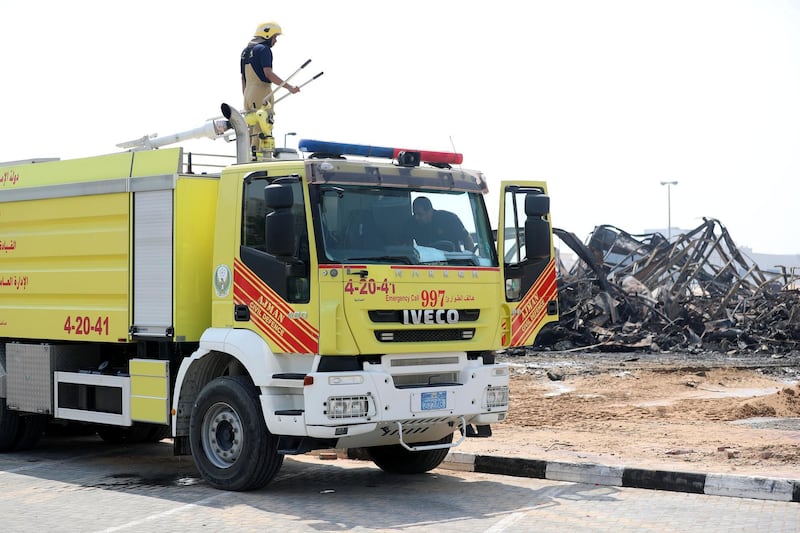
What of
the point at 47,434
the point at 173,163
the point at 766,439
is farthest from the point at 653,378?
the point at 173,163

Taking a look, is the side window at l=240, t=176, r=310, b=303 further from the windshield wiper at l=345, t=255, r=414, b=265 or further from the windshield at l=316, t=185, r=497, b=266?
the windshield wiper at l=345, t=255, r=414, b=265

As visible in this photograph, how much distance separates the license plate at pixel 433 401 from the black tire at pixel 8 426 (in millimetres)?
5615

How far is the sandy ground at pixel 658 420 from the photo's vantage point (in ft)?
34.8

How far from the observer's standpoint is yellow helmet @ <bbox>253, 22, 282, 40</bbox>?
1173cm

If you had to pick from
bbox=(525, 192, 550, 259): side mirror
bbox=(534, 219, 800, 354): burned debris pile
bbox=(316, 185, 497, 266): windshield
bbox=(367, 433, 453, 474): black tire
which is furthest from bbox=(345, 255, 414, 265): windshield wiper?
bbox=(534, 219, 800, 354): burned debris pile

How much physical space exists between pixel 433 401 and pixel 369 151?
93.0 inches

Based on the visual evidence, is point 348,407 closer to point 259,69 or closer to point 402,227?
point 402,227

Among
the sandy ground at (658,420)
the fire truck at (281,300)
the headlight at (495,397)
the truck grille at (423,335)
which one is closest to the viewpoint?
the fire truck at (281,300)

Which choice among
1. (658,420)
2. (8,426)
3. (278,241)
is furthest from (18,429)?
(658,420)

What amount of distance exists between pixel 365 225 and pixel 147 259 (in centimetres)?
239

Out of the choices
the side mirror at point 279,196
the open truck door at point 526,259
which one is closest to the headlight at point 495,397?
the open truck door at point 526,259

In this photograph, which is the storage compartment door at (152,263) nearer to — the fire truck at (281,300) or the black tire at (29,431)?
the fire truck at (281,300)

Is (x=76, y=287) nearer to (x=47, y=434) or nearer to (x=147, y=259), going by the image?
(x=147, y=259)

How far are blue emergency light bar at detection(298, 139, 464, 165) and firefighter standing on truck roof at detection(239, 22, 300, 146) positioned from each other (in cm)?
224
